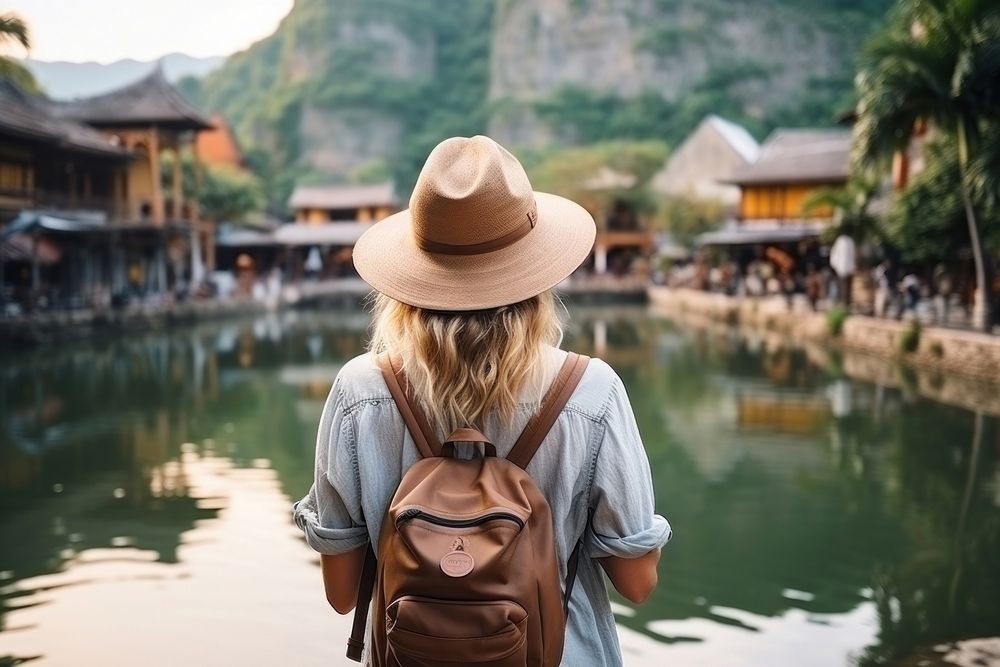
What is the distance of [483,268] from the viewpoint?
5.24 feet

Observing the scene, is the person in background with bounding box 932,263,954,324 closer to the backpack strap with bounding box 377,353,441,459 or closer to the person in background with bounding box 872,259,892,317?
the person in background with bounding box 872,259,892,317

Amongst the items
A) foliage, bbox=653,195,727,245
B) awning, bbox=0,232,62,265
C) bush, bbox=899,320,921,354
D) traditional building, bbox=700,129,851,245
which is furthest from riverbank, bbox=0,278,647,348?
traditional building, bbox=700,129,851,245

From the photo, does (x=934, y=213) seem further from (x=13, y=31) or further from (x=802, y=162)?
(x=802, y=162)

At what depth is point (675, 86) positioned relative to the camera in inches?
2955

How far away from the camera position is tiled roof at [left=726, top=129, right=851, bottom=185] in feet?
107

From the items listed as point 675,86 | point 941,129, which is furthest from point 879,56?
point 675,86

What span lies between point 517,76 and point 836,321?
67.9 m

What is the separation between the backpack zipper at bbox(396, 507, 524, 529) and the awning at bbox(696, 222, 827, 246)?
97.6 ft

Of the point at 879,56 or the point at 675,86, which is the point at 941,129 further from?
the point at 675,86

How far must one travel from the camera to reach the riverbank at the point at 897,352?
41.3ft

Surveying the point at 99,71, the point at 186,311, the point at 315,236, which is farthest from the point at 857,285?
the point at 99,71

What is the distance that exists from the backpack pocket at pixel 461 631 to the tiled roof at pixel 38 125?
2191cm

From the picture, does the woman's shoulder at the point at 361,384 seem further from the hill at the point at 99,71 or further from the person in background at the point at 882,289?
the hill at the point at 99,71

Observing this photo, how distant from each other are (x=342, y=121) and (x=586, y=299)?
46806 millimetres
